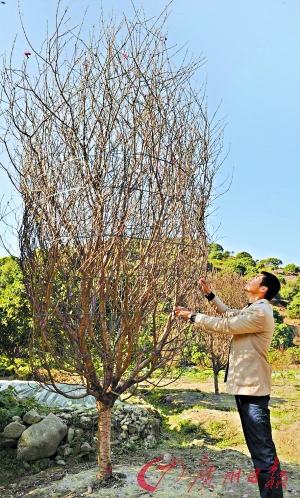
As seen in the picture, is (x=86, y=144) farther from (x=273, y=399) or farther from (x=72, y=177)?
(x=273, y=399)

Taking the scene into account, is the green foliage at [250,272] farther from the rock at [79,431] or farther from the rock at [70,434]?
the rock at [70,434]

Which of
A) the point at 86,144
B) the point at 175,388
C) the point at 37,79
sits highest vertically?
the point at 37,79

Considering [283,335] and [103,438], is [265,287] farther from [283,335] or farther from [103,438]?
[283,335]

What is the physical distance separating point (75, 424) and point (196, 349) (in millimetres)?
8644

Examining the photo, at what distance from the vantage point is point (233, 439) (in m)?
5.39

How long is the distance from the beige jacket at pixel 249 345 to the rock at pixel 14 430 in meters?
2.97

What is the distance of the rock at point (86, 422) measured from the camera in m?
4.79

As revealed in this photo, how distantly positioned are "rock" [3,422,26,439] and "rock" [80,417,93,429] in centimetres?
69

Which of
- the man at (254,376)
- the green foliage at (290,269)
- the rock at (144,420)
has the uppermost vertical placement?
the green foliage at (290,269)

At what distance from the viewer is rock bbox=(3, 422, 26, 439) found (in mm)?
4405

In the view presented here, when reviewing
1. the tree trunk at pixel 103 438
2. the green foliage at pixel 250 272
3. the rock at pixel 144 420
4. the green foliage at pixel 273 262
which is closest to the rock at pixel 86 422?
the rock at pixel 144 420

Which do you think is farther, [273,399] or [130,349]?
[273,399]

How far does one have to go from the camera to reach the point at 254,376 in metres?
2.48

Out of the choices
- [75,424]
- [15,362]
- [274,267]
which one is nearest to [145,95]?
[75,424]
